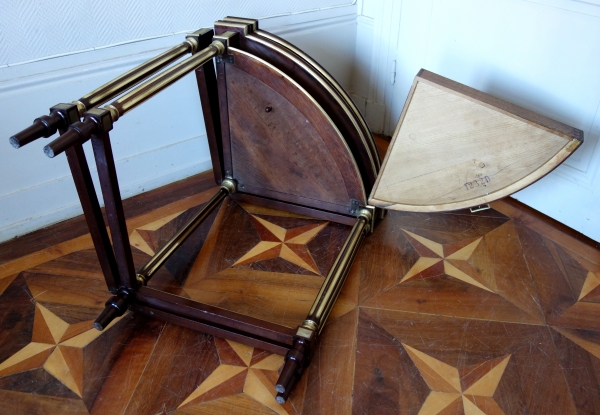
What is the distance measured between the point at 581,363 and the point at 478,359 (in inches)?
8.4

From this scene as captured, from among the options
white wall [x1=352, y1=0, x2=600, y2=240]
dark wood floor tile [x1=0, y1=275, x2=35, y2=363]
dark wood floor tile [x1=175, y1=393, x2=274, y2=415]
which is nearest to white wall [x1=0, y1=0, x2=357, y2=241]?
dark wood floor tile [x1=0, y1=275, x2=35, y2=363]

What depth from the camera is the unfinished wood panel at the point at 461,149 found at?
1.13 metres

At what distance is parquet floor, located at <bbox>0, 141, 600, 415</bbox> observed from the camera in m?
1.00

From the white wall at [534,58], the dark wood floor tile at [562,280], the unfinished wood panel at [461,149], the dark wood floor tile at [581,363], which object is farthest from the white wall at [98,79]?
the dark wood floor tile at [581,363]

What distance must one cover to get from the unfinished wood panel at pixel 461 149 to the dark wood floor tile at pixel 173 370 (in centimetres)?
55

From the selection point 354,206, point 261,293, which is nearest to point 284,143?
point 354,206

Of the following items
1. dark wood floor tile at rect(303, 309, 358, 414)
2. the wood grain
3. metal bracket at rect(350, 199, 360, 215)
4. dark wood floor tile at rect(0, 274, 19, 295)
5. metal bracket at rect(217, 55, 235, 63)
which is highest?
metal bracket at rect(217, 55, 235, 63)

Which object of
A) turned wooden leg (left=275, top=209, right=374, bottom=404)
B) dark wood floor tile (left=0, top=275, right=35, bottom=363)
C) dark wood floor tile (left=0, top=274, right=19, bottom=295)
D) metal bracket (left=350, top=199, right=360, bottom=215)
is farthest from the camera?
metal bracket (left=350, top=199, right=360, bottom=215)

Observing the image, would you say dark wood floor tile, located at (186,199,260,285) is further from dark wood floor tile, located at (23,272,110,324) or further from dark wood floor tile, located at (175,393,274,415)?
dark wood floor tile, located at (175,393,274,415)

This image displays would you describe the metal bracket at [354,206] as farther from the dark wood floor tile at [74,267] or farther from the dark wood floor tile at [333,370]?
the dark wood floor tile at [74,267]

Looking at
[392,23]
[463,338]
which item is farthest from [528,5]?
[463,338]

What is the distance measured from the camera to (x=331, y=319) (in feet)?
3.80

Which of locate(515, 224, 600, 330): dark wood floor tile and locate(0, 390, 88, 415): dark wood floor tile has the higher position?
locate(0, 390, 88, 415): dark wood floor tile

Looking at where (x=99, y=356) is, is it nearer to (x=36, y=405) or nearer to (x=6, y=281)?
(x=36, y=405)
